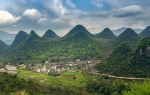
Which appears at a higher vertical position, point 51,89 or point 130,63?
point 130,63

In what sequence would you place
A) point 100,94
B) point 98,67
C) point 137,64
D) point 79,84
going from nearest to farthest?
point 100,94
point 79,84
point 137,64
point 98,67

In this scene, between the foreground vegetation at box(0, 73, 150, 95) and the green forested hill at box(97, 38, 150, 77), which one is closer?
the foreground vegetation at box(0, 73, 150, 95)

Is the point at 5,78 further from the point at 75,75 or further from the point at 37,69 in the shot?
the point at 37,69

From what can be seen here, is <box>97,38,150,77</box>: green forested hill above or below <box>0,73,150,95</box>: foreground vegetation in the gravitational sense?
above

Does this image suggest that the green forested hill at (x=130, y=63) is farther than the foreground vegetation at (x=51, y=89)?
Yes

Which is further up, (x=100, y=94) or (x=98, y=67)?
(x=98, y=67)

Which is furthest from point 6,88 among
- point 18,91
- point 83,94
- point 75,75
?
point 75,75

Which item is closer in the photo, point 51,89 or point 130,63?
point 51,89

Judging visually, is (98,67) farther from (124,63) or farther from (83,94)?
(83,94)

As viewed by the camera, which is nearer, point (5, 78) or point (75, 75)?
point (5, 78)

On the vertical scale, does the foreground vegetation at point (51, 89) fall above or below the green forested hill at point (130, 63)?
below

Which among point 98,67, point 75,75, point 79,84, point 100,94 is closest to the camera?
point 100,94
